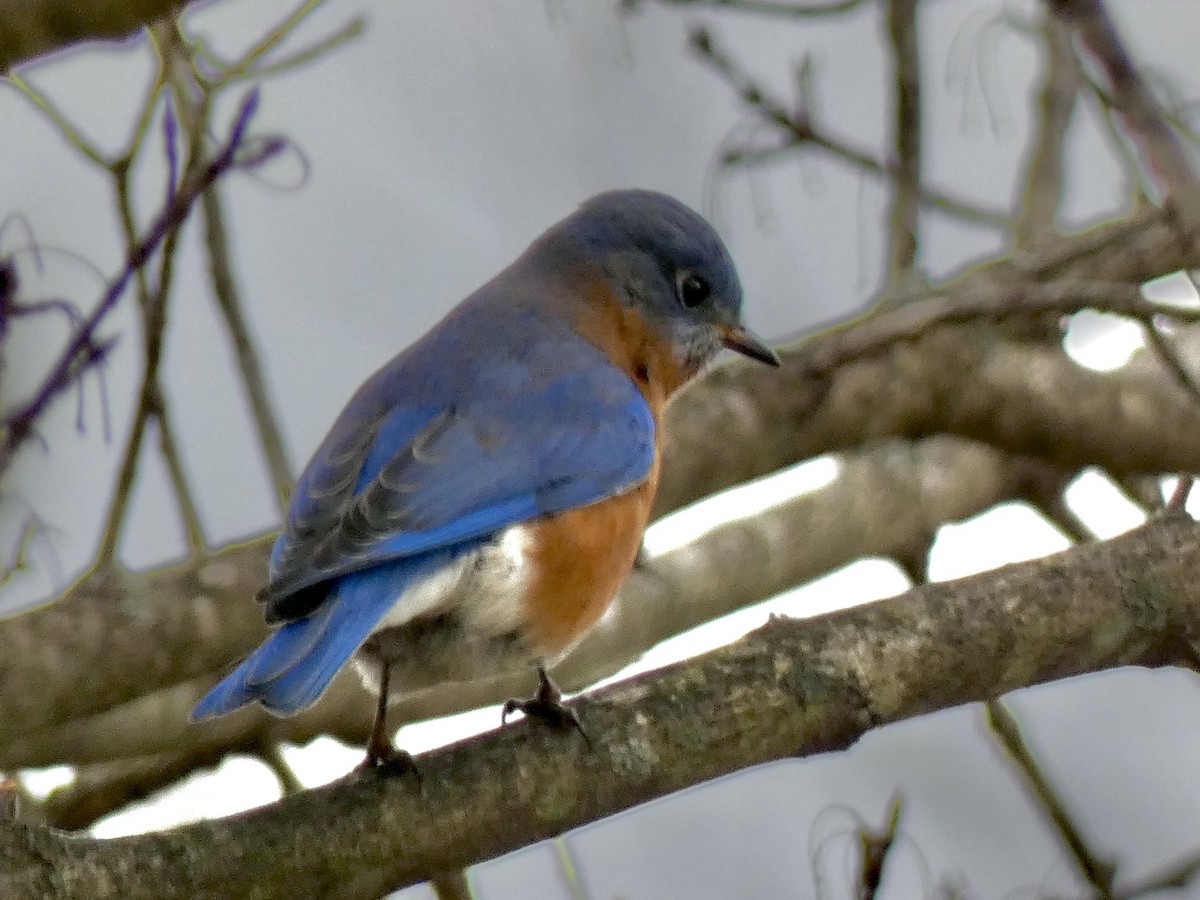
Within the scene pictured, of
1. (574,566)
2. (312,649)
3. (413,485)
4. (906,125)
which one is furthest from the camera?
(906,125)

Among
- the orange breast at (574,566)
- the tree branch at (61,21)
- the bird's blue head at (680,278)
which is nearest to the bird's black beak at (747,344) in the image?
the bird's blue head at (680,278)

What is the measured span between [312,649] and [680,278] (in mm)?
1474

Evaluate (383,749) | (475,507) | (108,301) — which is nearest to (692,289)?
(475,507)

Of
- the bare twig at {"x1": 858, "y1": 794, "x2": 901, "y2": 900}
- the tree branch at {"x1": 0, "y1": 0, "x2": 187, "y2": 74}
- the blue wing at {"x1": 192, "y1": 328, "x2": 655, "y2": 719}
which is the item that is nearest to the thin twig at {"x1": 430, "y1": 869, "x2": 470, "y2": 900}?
the blue wing at {"x1": 192, "y1": 328, "x2": 655, "y2": 719}

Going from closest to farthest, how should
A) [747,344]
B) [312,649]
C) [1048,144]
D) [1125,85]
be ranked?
[1125,85] → [312,649] → [747,344] → [1048,144]

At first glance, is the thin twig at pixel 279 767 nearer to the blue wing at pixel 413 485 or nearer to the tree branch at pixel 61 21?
the blue wing at pixel 413 485

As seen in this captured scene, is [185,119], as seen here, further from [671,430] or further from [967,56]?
[967,56]

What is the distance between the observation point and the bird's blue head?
3.09m

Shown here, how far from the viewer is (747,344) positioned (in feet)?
10.2

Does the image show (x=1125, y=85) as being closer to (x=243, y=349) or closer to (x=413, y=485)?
(x=413, y=485)

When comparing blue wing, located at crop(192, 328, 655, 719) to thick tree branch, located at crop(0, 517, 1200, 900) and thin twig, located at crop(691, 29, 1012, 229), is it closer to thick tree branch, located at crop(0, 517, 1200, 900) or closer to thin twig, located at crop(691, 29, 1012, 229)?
thick tree branch, located at crop(0, 517, 1200, 900)

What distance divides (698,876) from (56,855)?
2831 mm

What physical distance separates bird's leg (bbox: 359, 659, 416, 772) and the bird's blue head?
110 cm

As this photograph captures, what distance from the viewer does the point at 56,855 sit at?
166 centimetres
